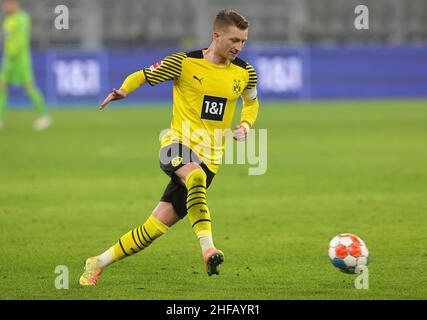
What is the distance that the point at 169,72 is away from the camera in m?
7.18

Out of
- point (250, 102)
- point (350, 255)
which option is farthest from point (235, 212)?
point (350, 255)

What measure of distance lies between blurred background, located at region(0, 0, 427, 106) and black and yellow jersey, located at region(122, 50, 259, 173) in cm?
2102

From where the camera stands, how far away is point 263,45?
2938cm

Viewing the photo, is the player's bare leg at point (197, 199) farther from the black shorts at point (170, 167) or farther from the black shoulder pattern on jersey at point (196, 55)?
the black shoulder pattern on jersey at point (196, 55)

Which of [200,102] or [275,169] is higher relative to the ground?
[200,102]

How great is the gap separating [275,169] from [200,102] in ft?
25.2

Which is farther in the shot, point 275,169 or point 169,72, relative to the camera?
point 275,169

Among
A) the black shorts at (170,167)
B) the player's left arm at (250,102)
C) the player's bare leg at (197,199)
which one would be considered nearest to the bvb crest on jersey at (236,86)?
the player's left arm at (250,102)

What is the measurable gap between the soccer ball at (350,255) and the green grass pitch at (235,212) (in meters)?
0.14

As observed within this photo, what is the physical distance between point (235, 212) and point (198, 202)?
165 inches

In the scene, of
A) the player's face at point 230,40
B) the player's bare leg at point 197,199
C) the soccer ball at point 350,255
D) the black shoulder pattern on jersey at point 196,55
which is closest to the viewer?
the player's bare leg at point 197,199

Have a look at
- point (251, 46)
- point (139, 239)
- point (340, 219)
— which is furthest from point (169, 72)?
point (251, 46)

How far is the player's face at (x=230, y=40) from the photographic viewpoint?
6.98m
